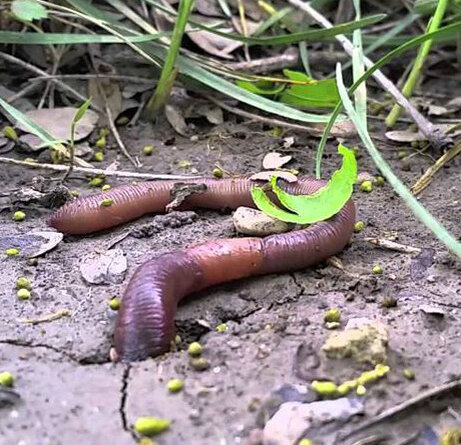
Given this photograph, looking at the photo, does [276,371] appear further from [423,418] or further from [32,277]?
[32,277]

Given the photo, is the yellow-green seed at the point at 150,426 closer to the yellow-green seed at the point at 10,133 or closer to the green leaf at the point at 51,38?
the yellow-green seed at the point at 10,133

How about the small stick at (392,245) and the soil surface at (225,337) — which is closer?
the soil surface at (225,337)

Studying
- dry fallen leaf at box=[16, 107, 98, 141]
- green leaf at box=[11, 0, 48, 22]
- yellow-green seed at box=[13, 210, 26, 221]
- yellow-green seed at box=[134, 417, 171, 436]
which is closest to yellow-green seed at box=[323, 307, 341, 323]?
yellow-green seed at box=[134, 417, 171, 436]

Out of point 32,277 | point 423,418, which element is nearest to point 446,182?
point 423,418

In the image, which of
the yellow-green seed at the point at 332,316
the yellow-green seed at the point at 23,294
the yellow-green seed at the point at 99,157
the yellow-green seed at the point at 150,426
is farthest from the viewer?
the yellow-green seed at the point at 99,157

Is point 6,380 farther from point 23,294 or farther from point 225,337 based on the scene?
point 225,337

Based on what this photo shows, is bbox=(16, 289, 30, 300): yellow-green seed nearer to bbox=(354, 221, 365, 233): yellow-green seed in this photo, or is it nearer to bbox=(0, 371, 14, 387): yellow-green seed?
bbox=(0, 371, 14, 387): yellow-green seed

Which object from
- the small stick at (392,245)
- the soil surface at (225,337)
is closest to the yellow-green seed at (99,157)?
the soil surface at (225,337)
